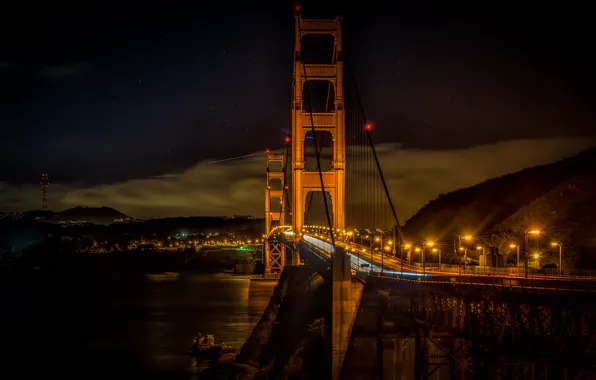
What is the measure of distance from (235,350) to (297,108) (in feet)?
52.6

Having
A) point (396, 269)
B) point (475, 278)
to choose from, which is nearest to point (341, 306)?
point (396, 269)

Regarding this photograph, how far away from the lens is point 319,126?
172 ft

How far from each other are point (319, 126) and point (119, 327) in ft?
86.3

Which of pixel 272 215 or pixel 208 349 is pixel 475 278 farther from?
pixel 272 215

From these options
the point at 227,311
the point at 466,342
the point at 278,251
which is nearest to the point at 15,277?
the point at 278,251

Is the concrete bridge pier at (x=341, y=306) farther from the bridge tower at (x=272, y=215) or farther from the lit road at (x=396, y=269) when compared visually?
the bridge tower at (x=272, y=215)

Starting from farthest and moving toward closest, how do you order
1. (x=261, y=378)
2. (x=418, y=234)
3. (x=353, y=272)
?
(x=418, y=234)
(x=261, y=378)
(x=353, y=272)

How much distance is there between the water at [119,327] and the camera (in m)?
47.1

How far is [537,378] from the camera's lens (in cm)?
2291

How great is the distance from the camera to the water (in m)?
47.1

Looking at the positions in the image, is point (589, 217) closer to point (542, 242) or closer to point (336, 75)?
point (542, 242)

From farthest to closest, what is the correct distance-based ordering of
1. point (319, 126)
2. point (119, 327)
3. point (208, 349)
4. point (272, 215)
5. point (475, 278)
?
1. point (272, 215)
2. point (119, 327)
3. point (319, 126)
4. point (208, 349)
5. point (475, 278)

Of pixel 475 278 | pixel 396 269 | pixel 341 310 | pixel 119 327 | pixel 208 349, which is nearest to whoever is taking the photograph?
pixel 475 278

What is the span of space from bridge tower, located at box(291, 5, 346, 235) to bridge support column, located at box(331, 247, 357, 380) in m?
22.0
